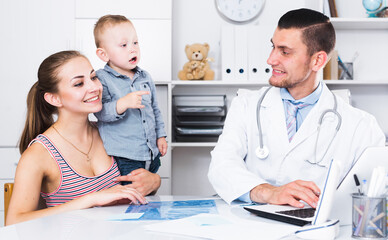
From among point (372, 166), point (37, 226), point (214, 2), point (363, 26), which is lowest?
point (37, 226)

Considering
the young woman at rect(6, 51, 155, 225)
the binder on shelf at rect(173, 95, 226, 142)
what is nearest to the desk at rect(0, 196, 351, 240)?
the young woman at rect(6, 51, 155, 225)

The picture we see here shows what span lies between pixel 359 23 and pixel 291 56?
150 centimetres

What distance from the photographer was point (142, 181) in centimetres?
167

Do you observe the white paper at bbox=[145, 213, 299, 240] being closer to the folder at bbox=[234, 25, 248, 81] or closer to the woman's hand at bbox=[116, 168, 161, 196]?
the woman's hand at bbox=[116, 168, 161, 196]

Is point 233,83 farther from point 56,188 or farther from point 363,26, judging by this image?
point 56,188

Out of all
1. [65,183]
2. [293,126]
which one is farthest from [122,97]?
[293,126]

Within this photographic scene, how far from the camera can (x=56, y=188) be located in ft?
5.17

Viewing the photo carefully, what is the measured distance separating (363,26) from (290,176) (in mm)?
1955

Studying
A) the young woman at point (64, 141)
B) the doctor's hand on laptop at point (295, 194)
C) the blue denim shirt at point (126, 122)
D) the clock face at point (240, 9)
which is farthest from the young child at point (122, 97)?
the clock face at point (240, 9)

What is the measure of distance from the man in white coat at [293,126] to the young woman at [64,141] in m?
0.35

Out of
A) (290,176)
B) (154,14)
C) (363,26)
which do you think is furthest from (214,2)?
(290,176)

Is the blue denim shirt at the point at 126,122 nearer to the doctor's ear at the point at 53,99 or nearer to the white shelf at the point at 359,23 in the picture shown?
the doctor's ear at the point at 53,99

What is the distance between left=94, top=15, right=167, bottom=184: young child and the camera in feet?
6.35

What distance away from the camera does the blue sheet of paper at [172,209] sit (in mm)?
1167
